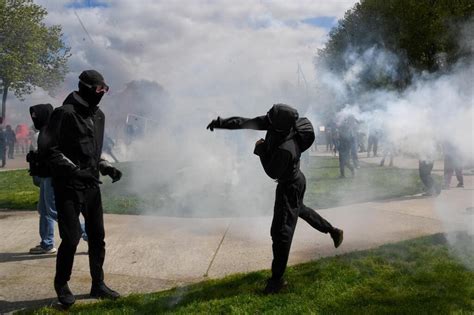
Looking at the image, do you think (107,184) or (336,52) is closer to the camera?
(107,184)

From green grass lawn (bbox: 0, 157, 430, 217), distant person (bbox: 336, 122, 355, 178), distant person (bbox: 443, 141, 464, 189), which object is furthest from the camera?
distant person (bbox: 336, 122, 355, 178)

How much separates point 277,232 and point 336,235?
3.03ft

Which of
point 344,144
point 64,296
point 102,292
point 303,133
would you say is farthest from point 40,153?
point 344,144

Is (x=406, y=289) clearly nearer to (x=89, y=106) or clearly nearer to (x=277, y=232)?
(x=277, y=232)

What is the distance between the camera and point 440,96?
22.2 ft

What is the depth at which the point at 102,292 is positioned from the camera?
13.1 feet

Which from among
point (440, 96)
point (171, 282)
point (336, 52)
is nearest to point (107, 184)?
point (171, 282)

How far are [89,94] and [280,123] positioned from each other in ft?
5.42

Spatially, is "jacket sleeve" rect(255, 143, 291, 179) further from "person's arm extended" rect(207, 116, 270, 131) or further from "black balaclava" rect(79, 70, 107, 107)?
"black balaclava" rect(79, 70, 107, 107)

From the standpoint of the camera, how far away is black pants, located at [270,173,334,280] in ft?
12.7

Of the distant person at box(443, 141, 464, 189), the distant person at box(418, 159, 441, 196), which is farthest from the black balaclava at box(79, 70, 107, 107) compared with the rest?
the distant person at box(418, 159, 441, 196)

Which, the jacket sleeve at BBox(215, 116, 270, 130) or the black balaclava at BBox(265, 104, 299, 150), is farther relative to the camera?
the jacket sleeve at BBox(215, 116, 270, 130)

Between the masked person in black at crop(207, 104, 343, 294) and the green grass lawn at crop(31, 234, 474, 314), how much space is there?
0.94 feet

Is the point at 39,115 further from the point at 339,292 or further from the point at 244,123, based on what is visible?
the point at 339,292
